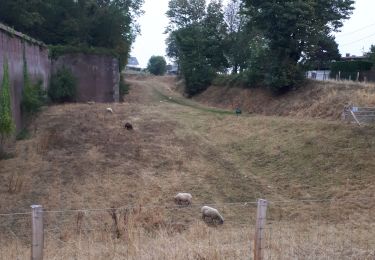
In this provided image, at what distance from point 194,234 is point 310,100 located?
23.4m

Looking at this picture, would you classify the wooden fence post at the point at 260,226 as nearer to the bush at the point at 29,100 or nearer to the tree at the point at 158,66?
the bush at the point at 29,100

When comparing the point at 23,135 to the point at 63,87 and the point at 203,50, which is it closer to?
the point at 63,87

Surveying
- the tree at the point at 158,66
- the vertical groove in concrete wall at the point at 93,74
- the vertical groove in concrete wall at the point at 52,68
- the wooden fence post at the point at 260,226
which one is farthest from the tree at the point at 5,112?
the tree at the point at 158,66

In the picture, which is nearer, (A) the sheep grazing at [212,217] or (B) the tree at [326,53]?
(A) the sheep grazing at [212,217]

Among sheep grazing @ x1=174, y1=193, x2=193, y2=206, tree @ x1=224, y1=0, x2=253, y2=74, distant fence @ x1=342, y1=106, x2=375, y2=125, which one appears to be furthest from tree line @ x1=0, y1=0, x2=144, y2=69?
sheep grazing @ x1=174, y1=193, x2=193, y2=206

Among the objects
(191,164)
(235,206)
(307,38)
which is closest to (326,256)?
(235,206)

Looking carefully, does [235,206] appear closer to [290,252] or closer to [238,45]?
[290,252]

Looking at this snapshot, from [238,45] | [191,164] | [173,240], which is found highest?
[238,45]

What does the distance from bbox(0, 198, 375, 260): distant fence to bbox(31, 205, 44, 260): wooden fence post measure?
11 millimetres

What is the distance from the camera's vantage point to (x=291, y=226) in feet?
35.9

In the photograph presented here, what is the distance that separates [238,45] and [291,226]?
45.0 meters

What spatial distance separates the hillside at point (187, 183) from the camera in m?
8.13

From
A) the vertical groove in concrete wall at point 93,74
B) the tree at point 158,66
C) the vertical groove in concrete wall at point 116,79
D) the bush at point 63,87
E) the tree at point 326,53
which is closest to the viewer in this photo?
the bush at point 63,87

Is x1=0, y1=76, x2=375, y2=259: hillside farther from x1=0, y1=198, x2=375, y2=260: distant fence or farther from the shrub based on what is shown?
the shrub
